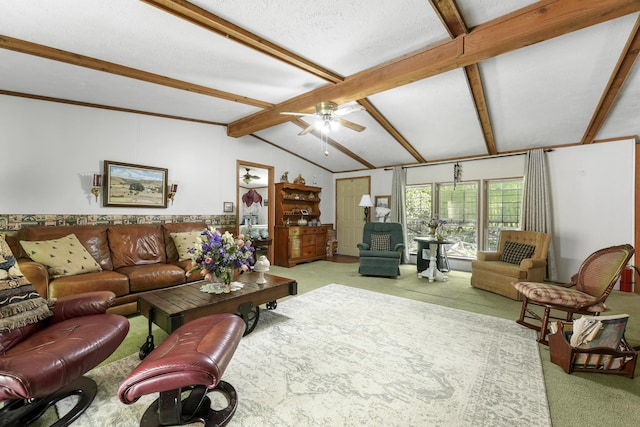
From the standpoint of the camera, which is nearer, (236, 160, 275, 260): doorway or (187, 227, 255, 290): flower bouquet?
(187, 227, 255, 290): flower bouquet

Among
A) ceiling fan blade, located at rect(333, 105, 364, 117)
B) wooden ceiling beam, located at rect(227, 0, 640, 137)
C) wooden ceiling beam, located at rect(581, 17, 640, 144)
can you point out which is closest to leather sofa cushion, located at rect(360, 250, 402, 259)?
ceiling fan blade, located at rect(333, 105, 364, 117)

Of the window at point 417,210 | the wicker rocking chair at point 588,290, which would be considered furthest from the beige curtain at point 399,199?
the wicker rocking chair at point 588,290

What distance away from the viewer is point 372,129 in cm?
507

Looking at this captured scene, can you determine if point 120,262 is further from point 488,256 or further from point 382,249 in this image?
point 488,256

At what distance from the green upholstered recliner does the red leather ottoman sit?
139 inches

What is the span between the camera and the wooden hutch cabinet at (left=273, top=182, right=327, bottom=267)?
6.19 m

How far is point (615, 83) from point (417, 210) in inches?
154

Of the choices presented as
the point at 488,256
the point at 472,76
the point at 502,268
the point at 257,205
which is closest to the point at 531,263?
the point at 502,268

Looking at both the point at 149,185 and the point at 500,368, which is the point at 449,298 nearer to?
the point at 500,368

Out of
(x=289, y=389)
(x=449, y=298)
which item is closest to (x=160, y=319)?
(x=289, y=389)

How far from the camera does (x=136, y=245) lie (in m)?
3.83

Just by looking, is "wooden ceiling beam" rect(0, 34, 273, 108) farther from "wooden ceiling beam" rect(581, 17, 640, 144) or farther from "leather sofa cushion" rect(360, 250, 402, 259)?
"wooden ceiling beam" rect(581, 17, 640, 144)

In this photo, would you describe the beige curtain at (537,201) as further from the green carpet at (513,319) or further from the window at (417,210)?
the window at (417,210)

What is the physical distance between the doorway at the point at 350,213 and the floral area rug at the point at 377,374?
173 inches
